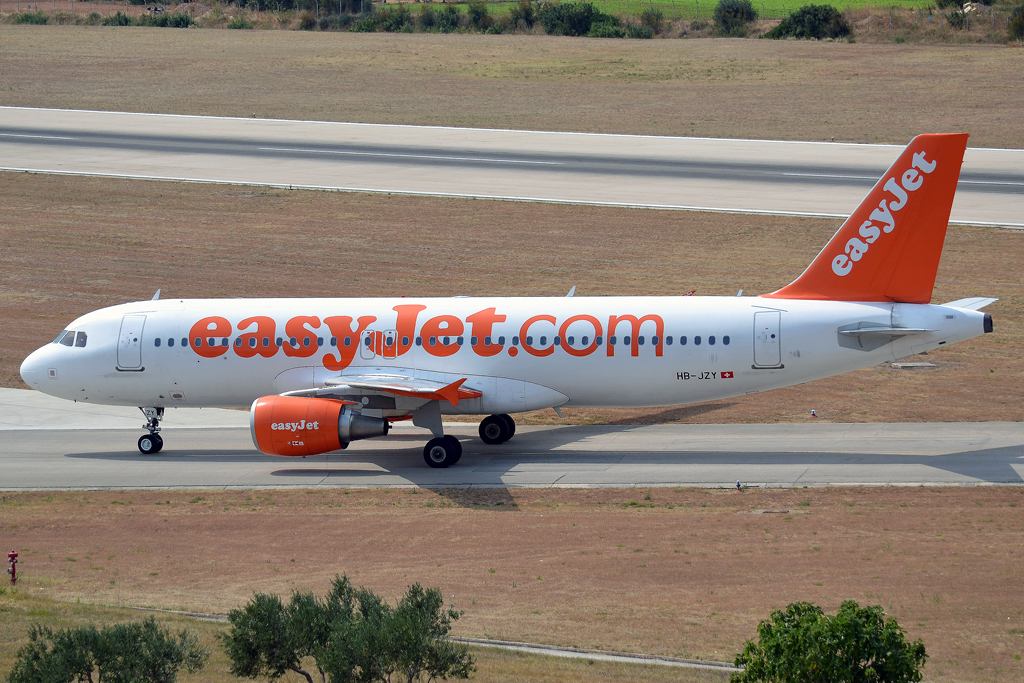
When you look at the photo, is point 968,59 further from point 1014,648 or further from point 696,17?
point 1014,648

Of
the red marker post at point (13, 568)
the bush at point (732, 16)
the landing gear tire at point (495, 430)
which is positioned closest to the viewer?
the red marker post at point (13, 568)

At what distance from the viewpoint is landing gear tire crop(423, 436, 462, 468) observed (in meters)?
33.8

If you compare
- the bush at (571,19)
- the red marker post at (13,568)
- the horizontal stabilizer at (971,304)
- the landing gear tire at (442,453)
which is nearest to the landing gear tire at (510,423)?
the landing gear tire at (442,453)

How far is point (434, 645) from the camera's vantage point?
57.1 ft

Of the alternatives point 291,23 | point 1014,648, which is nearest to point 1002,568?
point 1014,648

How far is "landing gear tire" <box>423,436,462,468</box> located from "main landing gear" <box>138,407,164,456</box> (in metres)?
9.08

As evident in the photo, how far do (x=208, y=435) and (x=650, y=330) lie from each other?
1529 centimetres

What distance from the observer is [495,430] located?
1432 inches

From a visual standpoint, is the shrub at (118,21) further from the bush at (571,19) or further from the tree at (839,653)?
the tree at (839,653)

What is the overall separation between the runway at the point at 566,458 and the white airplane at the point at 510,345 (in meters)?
1.39

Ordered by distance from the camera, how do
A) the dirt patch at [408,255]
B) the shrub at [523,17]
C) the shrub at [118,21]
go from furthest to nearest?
the shrub at [118,21], the shrub at [523,17], the dirt patch at [408,255]

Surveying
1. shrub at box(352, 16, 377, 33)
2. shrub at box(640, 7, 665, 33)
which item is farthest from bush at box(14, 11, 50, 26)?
shrub at box(640, 7, 665, 33)

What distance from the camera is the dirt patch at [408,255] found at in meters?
49.2

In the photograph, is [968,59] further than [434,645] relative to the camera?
Yes
